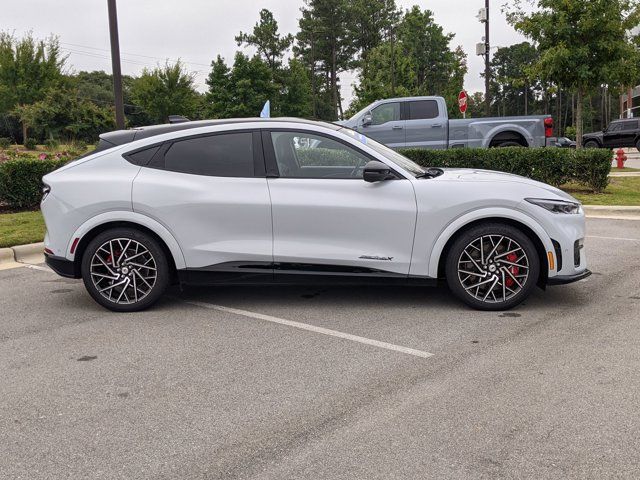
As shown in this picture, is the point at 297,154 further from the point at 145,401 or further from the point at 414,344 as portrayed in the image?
the point at 145,401

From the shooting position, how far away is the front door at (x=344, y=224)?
5211 mm

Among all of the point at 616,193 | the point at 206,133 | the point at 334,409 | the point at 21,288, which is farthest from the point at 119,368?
the point at 616,193

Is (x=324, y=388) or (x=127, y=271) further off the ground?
(x=127, y=271)

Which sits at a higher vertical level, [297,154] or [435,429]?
[297,154]

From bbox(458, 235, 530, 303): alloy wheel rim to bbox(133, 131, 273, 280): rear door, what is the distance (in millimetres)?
1723

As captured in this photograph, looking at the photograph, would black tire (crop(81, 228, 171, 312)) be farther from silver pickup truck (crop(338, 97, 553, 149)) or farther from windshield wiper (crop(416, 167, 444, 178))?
Answer: silver pickup truck (crop(338, 97, 553, 149))

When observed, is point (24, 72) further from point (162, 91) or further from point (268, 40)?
point (268, 40)

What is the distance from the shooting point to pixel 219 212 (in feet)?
17.5

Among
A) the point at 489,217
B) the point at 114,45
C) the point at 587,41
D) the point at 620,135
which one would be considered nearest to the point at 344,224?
the point at 489,217

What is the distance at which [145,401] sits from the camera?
11.8ft

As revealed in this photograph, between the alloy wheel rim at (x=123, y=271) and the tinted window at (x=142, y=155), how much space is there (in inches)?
29.0

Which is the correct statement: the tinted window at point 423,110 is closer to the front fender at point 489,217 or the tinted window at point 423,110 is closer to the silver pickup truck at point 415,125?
the silver pickup truck at point 415,125

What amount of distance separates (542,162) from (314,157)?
8510 mm

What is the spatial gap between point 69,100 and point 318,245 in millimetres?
46094
